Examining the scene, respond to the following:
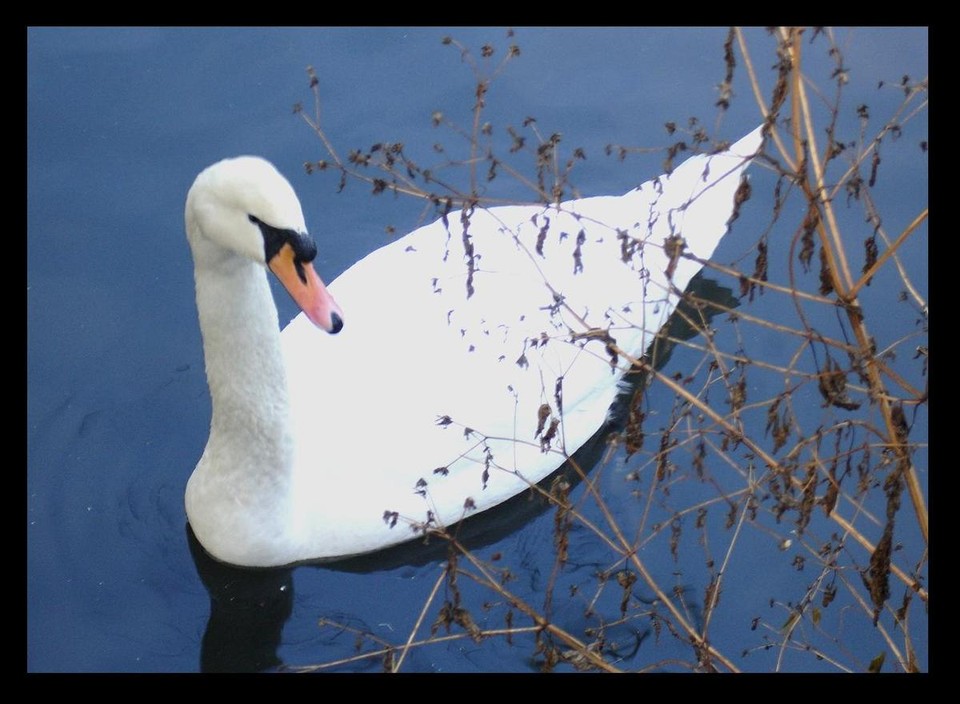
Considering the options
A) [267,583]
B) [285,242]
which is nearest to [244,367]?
[285,242]

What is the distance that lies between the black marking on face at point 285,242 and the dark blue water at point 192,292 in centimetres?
137

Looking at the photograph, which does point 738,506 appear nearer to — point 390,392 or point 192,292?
point 390,392

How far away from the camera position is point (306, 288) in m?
3.87

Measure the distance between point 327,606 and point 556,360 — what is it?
1.38 metres

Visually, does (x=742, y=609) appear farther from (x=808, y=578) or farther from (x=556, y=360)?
(x=556, y=360)

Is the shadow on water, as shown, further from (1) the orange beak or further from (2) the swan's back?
(1) the orange beak

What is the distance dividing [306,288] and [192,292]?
2.41 meters

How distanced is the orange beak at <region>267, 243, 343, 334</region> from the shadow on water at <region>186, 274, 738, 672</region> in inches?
45.4

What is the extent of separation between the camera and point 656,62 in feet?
24.2

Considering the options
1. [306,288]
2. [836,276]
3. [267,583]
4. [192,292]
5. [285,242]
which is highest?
[192,292]

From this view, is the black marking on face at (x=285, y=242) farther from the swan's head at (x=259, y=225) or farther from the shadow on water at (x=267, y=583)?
the shadow on water at (x=267, y=583)

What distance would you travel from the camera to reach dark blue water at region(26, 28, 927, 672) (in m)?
4.77

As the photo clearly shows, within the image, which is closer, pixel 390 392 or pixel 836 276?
pixel 836 276

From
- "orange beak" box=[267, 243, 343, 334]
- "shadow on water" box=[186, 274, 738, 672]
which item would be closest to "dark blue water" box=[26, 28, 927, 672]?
"shadow on water" box=[186, 274, 738, 672]
